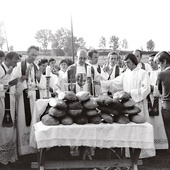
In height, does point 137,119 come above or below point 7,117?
above

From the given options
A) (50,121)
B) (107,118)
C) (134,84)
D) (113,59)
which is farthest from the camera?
(113,59)

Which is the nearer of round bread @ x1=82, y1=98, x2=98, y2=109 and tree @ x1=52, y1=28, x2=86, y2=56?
round bread @ x1=82, y1=98, x2=98, y2=109

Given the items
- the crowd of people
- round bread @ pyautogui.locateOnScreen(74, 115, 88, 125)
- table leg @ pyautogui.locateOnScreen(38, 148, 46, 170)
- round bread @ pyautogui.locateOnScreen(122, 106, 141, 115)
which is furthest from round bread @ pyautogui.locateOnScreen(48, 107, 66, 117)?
the crowd of people

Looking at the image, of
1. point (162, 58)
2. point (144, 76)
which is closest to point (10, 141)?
point (144, 76)

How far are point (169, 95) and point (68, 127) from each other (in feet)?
6.40

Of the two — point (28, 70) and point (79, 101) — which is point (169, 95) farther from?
point (28, 70)

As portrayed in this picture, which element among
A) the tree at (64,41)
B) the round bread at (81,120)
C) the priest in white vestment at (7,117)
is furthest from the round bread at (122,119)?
the tree at (64,41)

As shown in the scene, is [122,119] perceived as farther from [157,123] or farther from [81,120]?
[157,123]

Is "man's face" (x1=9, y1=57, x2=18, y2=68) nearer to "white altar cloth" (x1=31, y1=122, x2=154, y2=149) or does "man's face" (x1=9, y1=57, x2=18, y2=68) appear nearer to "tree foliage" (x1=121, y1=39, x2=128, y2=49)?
"white altar cloth" (x1=31, y1=122, x2=154, y2=149)

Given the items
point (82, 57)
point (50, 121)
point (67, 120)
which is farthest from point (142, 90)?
point (50, 121)

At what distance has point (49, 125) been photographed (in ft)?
11.9

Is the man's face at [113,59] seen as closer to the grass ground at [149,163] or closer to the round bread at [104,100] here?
the grass ground at [149,163]

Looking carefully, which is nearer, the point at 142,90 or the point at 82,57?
the point at 142,90

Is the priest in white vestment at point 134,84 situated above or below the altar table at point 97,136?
above
